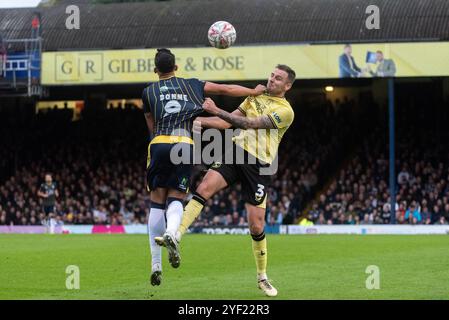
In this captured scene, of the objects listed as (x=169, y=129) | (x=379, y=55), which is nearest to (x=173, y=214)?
(x=169, y=129)

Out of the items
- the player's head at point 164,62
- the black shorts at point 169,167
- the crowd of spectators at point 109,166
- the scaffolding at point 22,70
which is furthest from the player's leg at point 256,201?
the scaffolding at point 22,70

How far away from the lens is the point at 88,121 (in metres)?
40.2

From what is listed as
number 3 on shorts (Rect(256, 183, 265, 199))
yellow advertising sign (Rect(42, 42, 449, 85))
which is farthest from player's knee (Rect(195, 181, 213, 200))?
yellow advertising sign (Rect(42, 42, 449, 85))

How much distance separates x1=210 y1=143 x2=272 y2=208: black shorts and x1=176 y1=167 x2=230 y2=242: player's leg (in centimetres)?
5

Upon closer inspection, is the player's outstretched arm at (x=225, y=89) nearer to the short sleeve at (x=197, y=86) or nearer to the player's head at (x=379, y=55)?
the short sleeve at (x=197, y=86)

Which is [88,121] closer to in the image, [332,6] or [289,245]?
[332,6]

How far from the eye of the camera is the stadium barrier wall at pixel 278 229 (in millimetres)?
29391

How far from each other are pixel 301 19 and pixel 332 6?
1.48 meters

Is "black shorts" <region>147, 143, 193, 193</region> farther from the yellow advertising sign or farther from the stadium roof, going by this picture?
the stadium roof

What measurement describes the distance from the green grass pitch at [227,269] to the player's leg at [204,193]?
35.8 inches

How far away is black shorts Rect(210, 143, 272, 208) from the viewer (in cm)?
1168

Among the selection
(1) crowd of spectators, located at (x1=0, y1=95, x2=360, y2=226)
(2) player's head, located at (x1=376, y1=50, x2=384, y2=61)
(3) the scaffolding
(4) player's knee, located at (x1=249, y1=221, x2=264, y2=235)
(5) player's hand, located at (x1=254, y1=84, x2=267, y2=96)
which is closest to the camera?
(4) player's knee, located at (x1=249, y1=221, x2=264, y2=235)

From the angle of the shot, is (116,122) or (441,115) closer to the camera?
(441,115)
